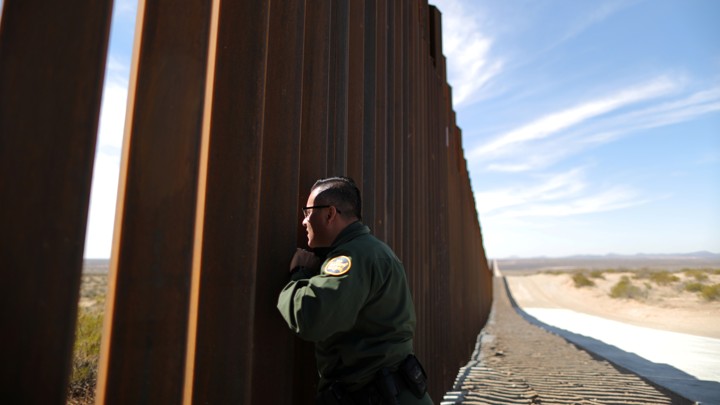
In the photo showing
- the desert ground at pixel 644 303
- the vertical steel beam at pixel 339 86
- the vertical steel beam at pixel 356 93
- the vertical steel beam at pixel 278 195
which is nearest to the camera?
the vertical steel beam at pixel 278 195

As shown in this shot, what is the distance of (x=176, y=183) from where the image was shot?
4.25 ft

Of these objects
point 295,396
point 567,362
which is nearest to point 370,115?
point 295,396

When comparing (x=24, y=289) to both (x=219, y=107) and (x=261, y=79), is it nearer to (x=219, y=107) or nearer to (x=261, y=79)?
(x=219, y=107)

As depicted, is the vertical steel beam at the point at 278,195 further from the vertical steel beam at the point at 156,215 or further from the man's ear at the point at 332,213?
the vertical steel beam at the point at 156,215

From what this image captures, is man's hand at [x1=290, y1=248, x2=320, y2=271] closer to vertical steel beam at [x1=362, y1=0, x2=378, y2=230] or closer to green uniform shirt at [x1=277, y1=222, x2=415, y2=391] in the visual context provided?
green uniform shirt at [x1=277, y1=222, x2=415, y2=391]

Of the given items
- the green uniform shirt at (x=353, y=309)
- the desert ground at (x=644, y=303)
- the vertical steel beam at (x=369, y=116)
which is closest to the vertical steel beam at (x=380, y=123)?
the vertical steel beam at (x=369, y=116)

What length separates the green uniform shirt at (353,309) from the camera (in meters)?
1.45

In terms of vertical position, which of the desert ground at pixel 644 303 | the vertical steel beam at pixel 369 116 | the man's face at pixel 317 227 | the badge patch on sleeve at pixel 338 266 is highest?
the vertical steel beam at pixel 369 116

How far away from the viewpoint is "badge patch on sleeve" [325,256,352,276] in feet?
5.02

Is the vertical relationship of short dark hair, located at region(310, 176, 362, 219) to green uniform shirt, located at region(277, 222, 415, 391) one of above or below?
above

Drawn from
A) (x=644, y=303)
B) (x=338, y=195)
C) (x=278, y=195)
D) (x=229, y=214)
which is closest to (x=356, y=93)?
(x=338, y=195)

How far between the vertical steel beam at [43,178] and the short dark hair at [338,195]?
928mm

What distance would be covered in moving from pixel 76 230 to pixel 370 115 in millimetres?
2025

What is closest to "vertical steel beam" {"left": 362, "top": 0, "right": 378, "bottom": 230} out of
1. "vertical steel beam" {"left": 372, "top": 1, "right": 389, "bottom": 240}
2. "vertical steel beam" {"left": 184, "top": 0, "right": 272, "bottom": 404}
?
"vertical steel beam" {"left": 372, "top": 1, "right": 389, "bottom": 240}
